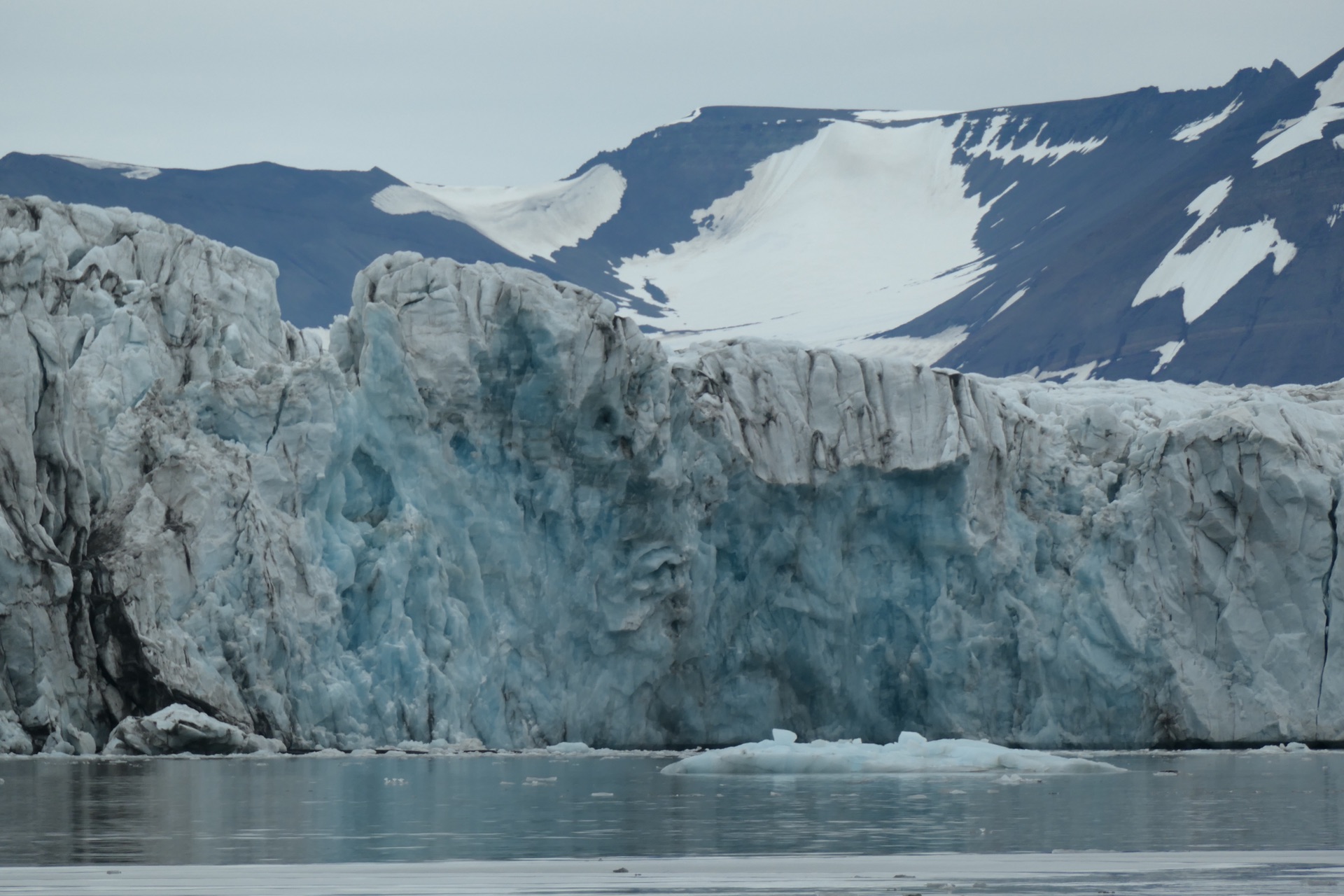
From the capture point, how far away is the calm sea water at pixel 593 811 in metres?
16.1

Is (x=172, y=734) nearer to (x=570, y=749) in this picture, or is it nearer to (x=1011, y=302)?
(x=570, y=749)

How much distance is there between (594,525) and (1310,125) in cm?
7063

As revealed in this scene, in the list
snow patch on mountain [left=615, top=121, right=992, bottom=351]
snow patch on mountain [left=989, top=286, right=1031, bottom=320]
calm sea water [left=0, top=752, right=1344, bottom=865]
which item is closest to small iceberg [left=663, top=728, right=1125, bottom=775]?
calm sea water [left=0, top=752, right=1344, bottom=865]

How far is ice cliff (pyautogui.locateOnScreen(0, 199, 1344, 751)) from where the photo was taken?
29.1m

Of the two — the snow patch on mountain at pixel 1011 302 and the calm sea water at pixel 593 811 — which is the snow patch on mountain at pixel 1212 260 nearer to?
the snow patch on mountain at pixel 1011 302

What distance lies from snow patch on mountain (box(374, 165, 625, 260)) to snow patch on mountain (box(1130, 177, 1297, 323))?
1498 inches

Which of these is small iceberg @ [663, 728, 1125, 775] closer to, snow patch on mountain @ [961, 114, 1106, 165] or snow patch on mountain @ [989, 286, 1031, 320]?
snow patch on mountain @ [989, 286, 1031, 320]

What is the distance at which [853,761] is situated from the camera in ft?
88.0

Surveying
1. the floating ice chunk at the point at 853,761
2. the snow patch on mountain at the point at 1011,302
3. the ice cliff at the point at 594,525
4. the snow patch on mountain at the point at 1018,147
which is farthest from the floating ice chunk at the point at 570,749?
the snow patch on mountain at the point at 1018,147

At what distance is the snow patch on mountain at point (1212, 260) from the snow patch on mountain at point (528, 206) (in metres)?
38.1

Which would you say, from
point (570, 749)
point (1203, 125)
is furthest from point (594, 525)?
point (1203, 125)

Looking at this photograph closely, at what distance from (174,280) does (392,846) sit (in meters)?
18.2

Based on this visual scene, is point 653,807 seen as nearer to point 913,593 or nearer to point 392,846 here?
point 392,846

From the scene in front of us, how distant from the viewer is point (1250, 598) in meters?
33.8
